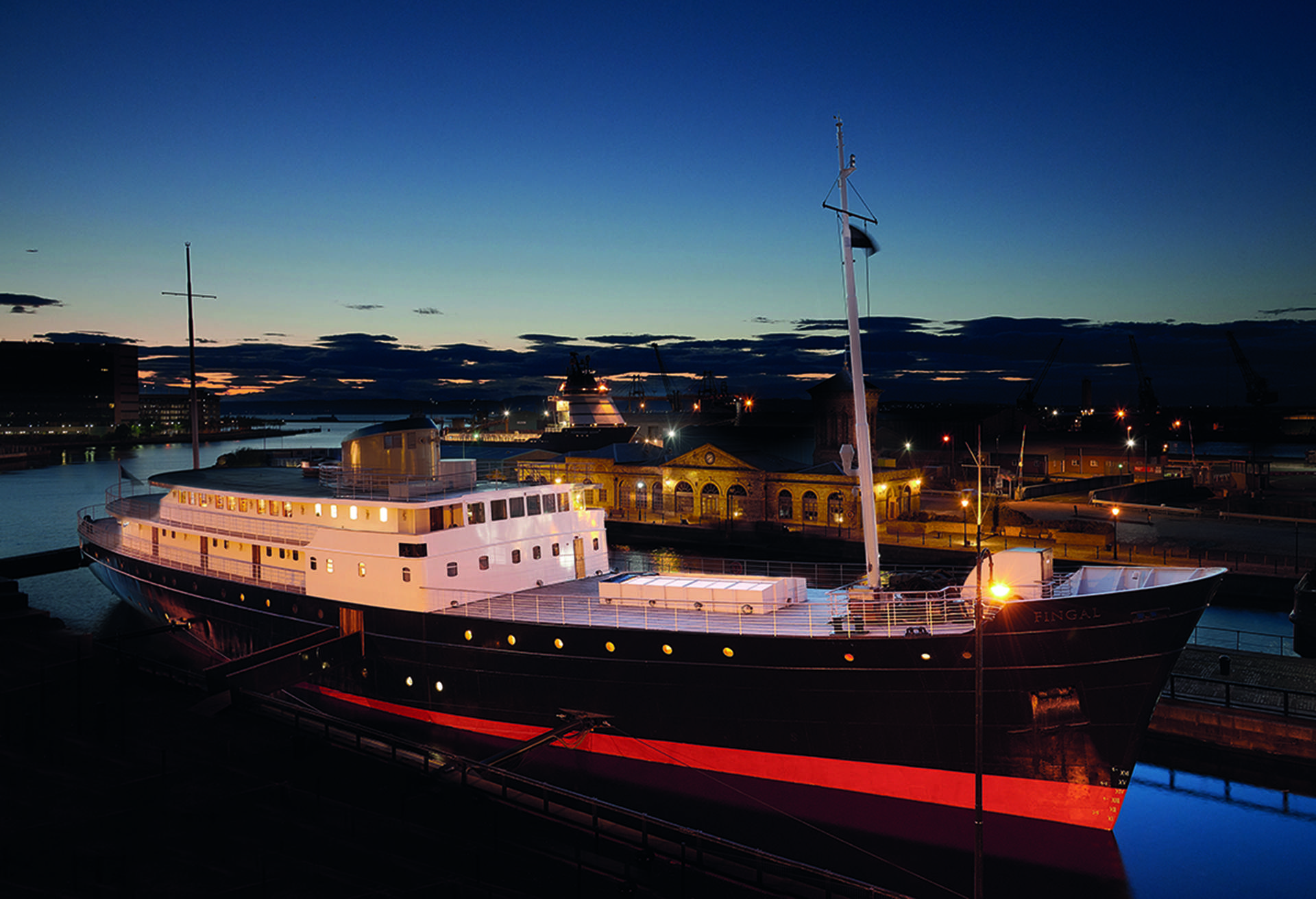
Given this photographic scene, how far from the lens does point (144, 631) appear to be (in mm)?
24812

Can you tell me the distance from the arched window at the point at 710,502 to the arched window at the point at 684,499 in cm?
86

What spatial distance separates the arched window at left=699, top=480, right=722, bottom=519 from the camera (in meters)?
60.4

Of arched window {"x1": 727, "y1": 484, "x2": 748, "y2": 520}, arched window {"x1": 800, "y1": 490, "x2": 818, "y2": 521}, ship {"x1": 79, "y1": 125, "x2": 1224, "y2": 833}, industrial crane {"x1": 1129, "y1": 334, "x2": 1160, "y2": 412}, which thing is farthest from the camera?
industrial crane {"x1": 1129, "y1": 334, "x2": 1160, "y2": 412}

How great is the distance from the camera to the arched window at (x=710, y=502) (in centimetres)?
6038

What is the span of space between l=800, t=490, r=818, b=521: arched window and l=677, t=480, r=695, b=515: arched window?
28.4 ft

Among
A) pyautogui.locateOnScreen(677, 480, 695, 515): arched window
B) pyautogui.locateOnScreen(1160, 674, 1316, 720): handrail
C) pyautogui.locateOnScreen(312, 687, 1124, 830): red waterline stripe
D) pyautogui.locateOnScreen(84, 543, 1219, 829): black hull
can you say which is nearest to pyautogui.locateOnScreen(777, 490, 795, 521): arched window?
pyautogui.locateOnScreen(677, 480, 695, 515): arched window

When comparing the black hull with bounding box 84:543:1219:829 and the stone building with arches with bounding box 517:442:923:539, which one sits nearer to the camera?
the black hull with bounding box 84:543:1219:829

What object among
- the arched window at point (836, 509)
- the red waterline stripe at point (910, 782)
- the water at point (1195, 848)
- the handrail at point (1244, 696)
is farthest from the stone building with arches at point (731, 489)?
the red waterline stripe at point (910, 782)

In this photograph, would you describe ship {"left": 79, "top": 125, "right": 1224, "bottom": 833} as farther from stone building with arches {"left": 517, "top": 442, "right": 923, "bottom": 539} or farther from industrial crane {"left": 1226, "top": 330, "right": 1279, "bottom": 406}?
industrial crane {"left": 1226, "top": 330, "right": 1279, "bottom": 406}

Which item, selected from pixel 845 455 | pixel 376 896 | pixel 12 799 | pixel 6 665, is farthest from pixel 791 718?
Answer: pixel 6 665

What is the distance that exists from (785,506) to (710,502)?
19.3ft

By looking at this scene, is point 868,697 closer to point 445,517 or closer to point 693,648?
point 693,648

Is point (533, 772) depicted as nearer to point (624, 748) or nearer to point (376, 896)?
point (624, 748)

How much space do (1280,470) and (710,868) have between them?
3524 inches
